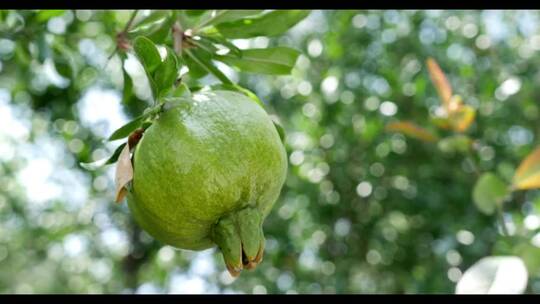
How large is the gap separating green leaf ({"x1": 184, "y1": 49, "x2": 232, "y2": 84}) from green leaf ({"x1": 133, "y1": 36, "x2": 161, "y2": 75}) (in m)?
0.18

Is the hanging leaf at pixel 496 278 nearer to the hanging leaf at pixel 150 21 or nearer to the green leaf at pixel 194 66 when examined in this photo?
the green leaf at pixel 194 66

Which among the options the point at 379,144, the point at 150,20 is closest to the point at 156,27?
the point at 150,20

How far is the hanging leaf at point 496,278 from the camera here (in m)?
0.71

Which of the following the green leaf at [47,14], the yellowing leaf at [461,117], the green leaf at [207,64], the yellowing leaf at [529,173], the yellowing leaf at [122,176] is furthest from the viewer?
the yellowing leaf at [461,117]

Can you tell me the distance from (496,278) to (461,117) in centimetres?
98

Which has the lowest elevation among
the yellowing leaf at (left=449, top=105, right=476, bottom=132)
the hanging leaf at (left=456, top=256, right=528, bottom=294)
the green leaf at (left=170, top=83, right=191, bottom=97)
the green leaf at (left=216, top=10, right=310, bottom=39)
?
the yellowing leaf at (left=449, top=105, right=476, bottom=132)

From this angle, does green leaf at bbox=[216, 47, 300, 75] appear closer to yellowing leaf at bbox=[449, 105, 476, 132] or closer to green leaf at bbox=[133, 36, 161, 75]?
green leaf at bbox=[133, 36, 161, 75]

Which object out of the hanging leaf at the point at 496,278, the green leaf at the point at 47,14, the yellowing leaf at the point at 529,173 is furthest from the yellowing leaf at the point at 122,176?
the yellowing leaf at the point at 529,173

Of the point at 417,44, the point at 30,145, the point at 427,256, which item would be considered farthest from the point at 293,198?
the point at 30,145

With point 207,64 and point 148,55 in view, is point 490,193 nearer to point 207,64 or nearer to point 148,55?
point 207,64

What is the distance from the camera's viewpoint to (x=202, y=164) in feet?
2.13

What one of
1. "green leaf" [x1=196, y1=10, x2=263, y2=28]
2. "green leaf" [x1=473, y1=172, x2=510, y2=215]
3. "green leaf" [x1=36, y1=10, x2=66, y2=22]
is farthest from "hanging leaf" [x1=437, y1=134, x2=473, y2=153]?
"green leaf" [x1=36, y1=10, x2=66, y2=22]

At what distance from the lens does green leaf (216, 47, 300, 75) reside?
0.94 metres

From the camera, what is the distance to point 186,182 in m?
0.65
